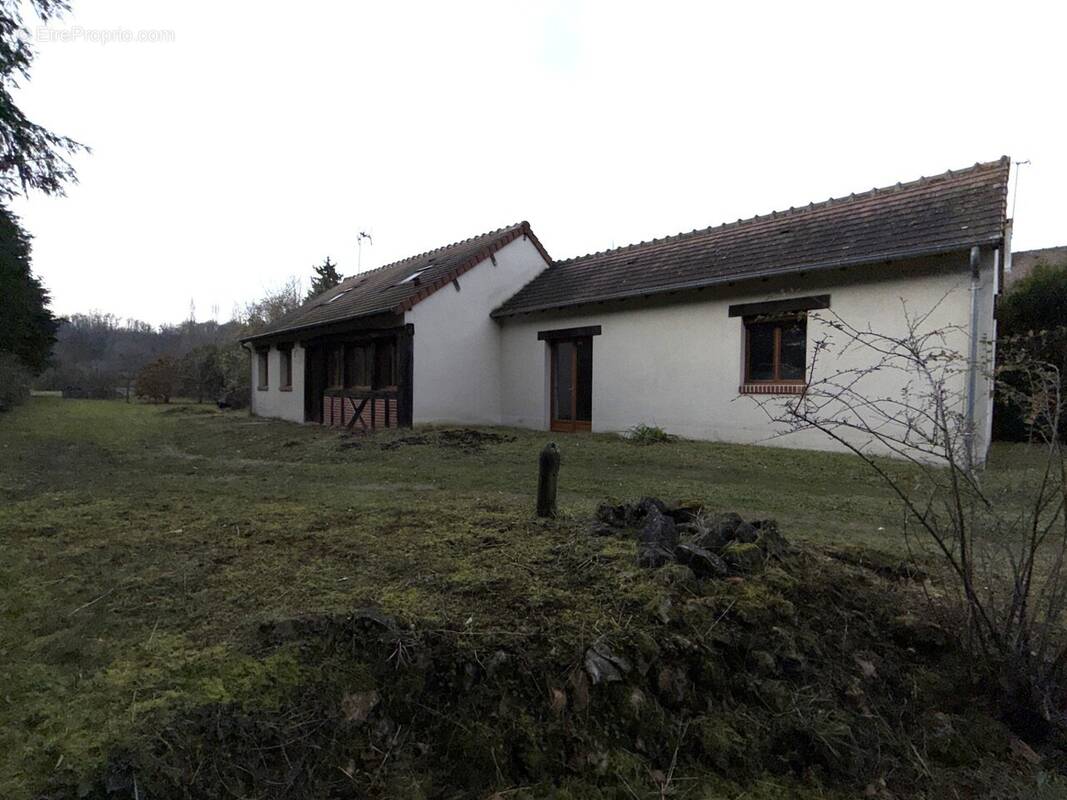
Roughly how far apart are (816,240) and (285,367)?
51.6 feet

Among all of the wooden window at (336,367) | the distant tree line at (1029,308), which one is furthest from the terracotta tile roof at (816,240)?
the distant tree line at (1029,308)

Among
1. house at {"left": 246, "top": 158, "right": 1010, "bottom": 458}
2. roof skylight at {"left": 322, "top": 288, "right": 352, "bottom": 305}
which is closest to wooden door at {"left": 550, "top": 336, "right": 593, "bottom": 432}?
house at {"left": 246, "top": 158, "right": 1010, "bottom": 458}

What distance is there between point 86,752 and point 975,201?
10.8m

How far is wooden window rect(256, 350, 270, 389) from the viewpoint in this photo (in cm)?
2038

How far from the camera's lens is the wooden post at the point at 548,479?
368 cm

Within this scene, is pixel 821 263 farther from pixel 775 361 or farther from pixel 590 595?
pixel 590 595

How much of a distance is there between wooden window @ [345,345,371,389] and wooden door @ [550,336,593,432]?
15.2ft

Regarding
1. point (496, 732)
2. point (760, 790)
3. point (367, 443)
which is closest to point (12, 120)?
point (367, 443)

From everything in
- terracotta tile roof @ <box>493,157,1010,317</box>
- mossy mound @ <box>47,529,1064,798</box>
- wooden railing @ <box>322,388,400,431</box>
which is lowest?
mossy mound @ <box>47,529,1064,798</box>

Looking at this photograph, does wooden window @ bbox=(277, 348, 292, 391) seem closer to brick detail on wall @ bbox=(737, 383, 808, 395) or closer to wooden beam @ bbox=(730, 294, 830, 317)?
wooden beam @ bbox=(730, 294, 830, 317)

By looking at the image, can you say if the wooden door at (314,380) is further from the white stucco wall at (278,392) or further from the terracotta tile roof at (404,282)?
the terracotta tile roof at (404,282)

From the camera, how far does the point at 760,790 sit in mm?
1826

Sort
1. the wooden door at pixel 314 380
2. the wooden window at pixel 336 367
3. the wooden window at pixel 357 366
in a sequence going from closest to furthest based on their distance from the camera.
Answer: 1. the wooden window at pixel 357 366
2. the wooden window at pixel 336 367
3. the wooden door at pixel 314 380

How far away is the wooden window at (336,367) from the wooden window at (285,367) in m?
3.40
